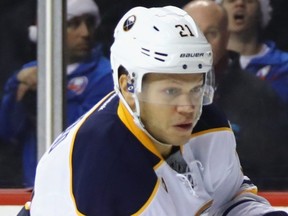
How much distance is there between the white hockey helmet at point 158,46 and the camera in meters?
2.47

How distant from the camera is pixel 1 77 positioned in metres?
4.12

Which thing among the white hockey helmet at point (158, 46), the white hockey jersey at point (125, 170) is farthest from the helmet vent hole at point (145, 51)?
the white hockey jersey at point (125, 170)

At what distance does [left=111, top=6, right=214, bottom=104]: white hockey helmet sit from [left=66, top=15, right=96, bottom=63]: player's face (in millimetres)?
1482

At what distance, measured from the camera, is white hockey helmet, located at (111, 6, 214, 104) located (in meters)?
2.47

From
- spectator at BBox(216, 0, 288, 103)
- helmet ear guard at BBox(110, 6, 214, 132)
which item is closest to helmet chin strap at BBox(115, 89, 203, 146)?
helmet ear guard at BBox(110, 6, 214, 132)

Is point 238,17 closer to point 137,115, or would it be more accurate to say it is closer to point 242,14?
point 242,14

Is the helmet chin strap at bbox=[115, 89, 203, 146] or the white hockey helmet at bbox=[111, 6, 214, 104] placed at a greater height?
the white hockey helmet at bbox=[111, 6, 214, 104]

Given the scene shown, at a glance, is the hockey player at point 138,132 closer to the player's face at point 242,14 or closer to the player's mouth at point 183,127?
the player's mouth at point 183,127

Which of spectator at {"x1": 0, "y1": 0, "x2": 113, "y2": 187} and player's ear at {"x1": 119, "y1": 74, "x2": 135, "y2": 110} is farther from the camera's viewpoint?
spectator at {"x1": 0, "y1": 0, "x2": 113, "y2": 187}

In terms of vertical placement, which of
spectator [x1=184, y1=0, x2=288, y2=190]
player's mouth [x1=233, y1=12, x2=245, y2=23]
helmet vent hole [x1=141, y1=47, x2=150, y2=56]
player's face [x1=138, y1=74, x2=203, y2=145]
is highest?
helmet vent hole [x1=141, y1=47, x2=150, y2=56]

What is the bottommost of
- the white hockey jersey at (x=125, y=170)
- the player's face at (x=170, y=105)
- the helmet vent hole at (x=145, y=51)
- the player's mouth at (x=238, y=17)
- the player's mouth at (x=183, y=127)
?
the player's mouth at (x=238, y=17)

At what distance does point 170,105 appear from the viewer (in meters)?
2.50

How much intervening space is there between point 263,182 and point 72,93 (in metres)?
0.73

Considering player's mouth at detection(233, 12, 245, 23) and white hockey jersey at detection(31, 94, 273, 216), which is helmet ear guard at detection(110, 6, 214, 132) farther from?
player's mouth at detection(233, 12, 245, 23)
